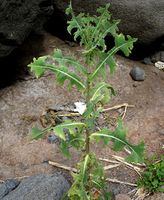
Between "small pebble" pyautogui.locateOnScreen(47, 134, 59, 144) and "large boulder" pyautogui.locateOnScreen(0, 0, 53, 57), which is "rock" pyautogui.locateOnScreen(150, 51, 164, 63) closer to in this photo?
"large boulder" pyautogui.locateOnScreen(0, 0, 53, 57)

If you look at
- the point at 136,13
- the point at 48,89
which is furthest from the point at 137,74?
the point at 48,89

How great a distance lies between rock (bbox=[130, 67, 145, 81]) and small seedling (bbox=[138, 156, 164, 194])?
183cm

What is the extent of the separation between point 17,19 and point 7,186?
2219 mm

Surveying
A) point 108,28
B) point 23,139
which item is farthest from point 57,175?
point 108,28

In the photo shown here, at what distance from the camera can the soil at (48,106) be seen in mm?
5328

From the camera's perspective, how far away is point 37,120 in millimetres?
5957

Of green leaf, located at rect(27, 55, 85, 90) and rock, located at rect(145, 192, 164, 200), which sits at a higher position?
green leaf, located at rect(27, 55, 85, 90)

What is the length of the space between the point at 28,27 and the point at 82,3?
39.5 inches

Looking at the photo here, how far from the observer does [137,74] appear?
6.65 meters

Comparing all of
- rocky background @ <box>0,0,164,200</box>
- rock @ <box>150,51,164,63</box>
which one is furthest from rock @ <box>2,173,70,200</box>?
rock @ <box>150,51,164,63</box>

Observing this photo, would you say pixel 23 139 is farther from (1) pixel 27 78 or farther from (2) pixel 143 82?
(2) pixel 143 82

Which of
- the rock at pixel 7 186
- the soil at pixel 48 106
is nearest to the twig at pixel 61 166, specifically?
the soil at pixel 48 106

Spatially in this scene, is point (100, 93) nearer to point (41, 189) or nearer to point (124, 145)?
point (124, 145)

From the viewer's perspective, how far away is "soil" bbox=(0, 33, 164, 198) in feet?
17.5
